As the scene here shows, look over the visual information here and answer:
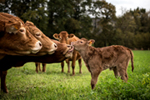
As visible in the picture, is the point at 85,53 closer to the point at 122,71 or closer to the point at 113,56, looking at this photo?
the point at 113,56

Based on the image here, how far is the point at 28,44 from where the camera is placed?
3455mm

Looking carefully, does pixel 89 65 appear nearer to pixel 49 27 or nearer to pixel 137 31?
pixel 49 27

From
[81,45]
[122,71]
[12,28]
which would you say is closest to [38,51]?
[12,28]

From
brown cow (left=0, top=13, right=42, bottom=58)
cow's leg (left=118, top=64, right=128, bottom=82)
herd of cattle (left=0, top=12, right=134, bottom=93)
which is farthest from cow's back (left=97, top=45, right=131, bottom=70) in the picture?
brown cow (left=0, top=13, right=42, bottom=58)

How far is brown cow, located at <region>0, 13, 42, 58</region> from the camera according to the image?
10.8ft

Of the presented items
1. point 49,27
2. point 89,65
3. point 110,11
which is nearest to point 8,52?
point 89,65

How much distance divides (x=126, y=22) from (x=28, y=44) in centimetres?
5255

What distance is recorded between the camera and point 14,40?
3369mm

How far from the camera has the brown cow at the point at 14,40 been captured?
330 cm

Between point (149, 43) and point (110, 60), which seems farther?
point (149, 43)

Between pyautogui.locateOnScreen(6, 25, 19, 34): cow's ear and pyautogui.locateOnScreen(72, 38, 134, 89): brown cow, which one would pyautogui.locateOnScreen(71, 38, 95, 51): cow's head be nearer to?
pyautogui.locateOnScreen(72, 38, 134, 89): brown cow

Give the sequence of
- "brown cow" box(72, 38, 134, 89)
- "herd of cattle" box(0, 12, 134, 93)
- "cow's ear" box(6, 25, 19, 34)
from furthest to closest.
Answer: "brown cow" box(72, 38, 134, 89), "herd of cattle" box(0, 12, 134, 93), "cow's ear" box(6, 25, 19, 34)

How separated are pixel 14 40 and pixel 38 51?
1.90 feet

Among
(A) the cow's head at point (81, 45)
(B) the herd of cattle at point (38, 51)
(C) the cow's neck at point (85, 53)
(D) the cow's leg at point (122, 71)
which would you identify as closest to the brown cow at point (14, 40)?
(B) the herd of cattle at point (38, 51)
